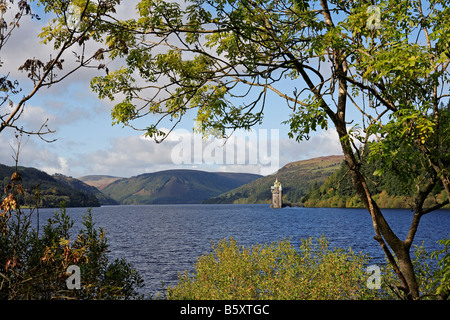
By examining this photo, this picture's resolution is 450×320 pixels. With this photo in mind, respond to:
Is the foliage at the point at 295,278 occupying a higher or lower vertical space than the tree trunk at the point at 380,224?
lower

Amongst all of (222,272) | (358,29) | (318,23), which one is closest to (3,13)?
(318,23)

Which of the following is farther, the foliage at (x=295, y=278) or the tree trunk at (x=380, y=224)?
the foliage at (x=295, y=278)

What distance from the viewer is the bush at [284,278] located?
14.3 metres

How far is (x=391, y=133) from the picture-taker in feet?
25.9

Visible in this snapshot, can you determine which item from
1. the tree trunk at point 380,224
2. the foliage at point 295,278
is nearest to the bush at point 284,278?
the foliage at point 295,278

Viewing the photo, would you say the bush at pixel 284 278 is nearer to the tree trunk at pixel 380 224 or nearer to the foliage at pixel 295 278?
the foliage at pixel 295 278

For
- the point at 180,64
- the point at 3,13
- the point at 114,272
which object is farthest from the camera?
the point at 114,272

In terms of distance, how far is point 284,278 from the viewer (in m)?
14.9

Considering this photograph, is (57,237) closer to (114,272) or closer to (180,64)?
(114,272)

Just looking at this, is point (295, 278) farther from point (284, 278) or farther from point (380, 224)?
point (380, 224)

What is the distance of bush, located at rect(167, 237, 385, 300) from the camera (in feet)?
46.9
